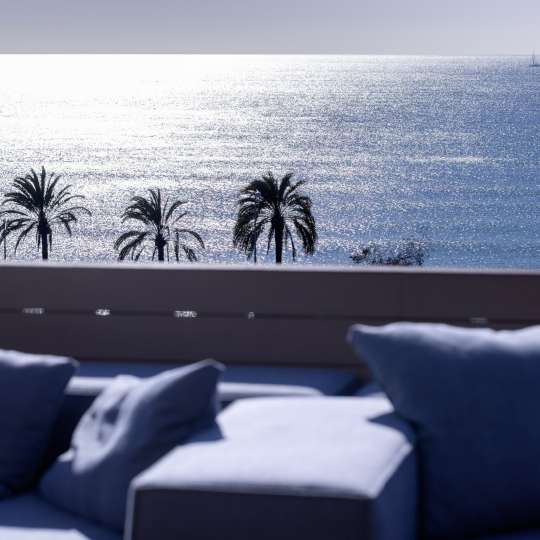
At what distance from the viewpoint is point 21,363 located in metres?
2.44

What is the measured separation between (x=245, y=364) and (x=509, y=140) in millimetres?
59235

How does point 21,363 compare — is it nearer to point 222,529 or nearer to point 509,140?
point 222,529

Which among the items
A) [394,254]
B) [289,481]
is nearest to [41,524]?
[289,481]

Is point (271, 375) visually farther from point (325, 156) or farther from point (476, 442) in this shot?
point (325, 156)

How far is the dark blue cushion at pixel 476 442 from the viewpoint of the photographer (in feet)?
6.08

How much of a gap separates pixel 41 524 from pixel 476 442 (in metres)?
0.85

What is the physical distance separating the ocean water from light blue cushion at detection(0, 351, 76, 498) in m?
35.4

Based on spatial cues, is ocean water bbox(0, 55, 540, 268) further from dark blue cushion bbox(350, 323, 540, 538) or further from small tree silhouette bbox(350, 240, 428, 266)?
dark blue cushion bbox(350, 323, 540, 538)

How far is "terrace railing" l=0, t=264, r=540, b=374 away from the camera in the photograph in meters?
3.25

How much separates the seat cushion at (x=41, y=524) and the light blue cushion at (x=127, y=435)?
2 centimetres

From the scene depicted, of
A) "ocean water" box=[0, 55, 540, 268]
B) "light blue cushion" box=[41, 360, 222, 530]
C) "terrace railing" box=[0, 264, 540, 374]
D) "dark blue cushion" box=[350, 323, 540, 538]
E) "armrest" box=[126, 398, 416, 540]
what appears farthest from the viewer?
"ocean water" box=[0, 55, 540, 268]

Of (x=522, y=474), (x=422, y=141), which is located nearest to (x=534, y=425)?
(x=522, y=474)

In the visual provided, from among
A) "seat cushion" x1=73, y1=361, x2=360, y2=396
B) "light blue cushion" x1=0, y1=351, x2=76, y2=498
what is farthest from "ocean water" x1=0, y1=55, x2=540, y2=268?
"light blue cushion" x1=0, y1=351, x2=76, y2=498

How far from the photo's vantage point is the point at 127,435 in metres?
2.09
